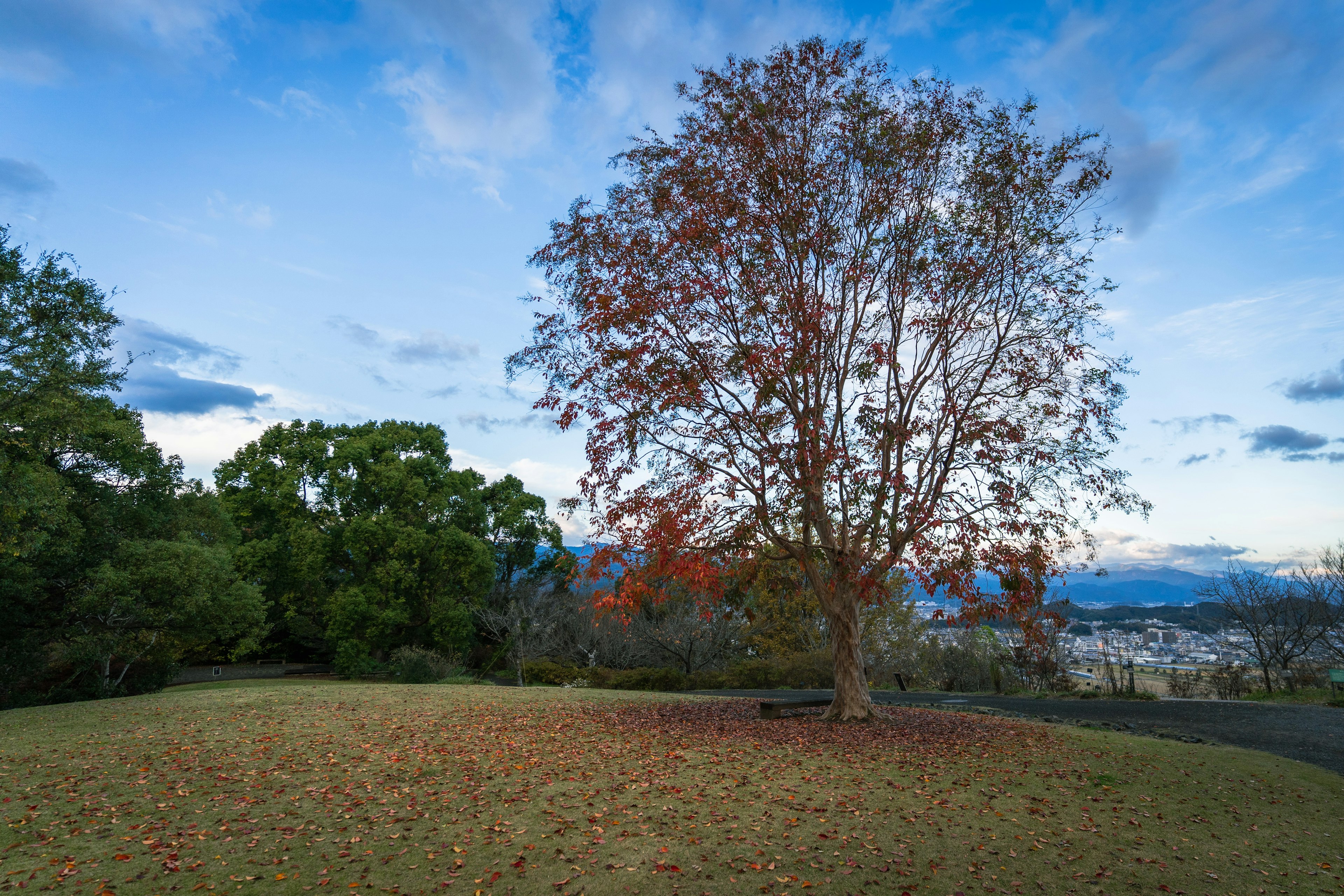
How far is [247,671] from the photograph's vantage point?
3180 centimetres

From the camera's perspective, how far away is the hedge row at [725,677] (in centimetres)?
2473

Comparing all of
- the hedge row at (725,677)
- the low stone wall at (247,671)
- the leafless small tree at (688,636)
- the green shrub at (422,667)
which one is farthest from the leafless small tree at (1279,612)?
the low stone wall at (247,671)

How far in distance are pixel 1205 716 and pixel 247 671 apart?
119 ft

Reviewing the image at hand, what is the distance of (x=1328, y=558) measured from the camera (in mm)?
24906

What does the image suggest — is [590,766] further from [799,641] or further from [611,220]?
[799,641]

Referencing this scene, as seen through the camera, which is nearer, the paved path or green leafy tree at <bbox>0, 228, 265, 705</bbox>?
the paved path

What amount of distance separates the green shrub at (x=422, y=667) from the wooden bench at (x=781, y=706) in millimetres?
14744

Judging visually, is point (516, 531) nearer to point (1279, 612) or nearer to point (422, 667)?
point (422, 667)

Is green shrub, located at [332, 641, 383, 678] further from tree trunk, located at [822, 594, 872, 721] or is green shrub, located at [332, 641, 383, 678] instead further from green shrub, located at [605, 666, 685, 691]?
tree trunk, located at [822, 594, 872, 721]

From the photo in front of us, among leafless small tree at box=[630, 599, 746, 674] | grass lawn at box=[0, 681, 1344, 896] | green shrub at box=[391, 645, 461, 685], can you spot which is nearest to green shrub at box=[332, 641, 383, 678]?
green shrub at box=[391, 645, 461, 685]

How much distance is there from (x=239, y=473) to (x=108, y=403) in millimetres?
14189

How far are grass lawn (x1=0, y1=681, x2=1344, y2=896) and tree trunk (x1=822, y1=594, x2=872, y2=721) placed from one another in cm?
106

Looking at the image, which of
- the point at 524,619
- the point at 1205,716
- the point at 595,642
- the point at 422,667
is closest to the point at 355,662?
the point at 422,667

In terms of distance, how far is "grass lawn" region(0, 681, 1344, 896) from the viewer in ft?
17.5
